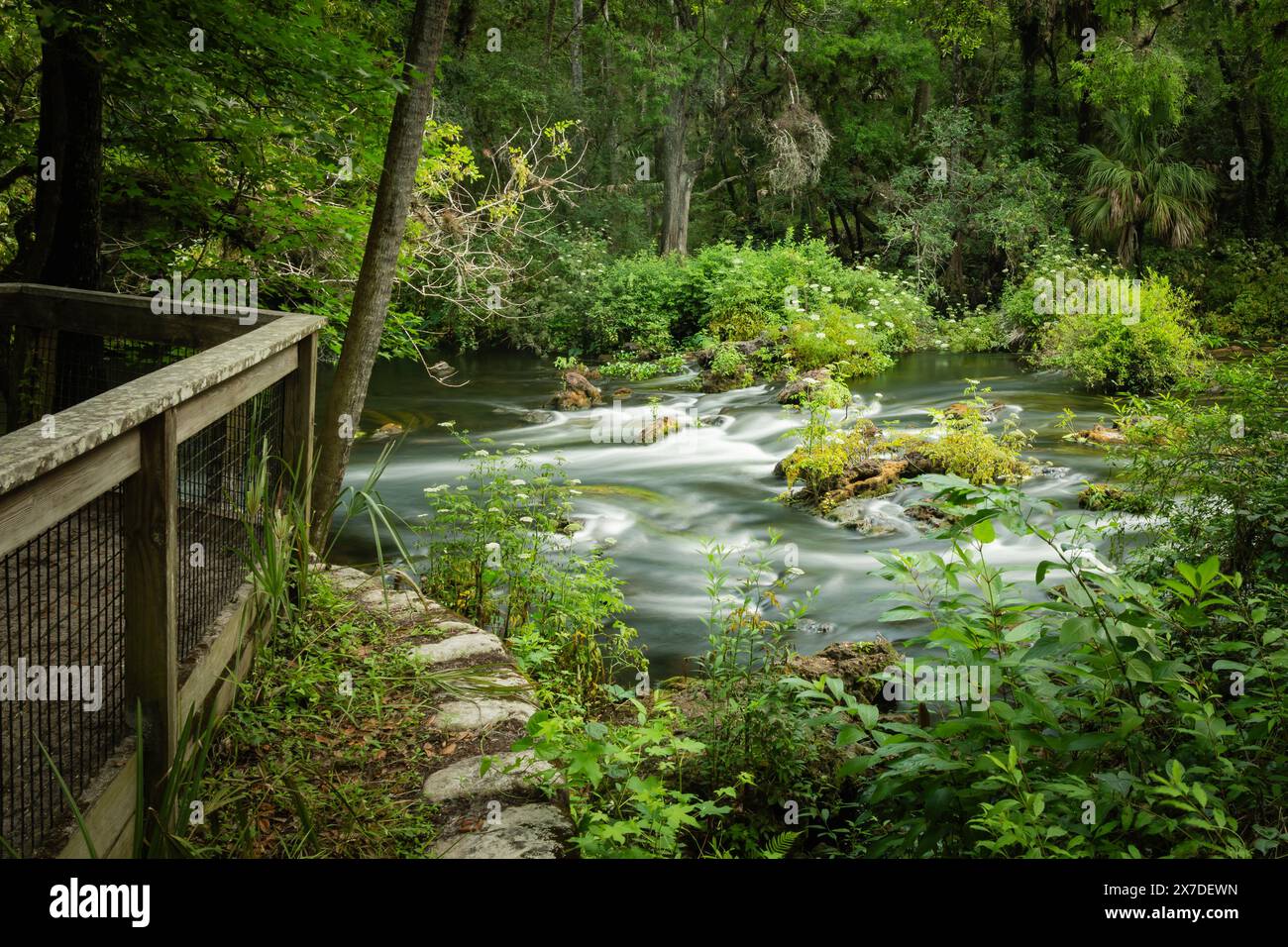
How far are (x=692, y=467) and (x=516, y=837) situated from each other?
924 centimetres

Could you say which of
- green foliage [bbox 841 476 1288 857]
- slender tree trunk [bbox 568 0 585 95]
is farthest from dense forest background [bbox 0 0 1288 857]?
slender tree trunk [bbox 568 0 585 95]

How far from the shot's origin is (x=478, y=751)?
12.8ft

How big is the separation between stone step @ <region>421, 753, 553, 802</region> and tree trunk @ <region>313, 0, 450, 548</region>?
2.48 meters

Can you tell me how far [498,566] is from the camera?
657 centimetres

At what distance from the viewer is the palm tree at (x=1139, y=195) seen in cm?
2186

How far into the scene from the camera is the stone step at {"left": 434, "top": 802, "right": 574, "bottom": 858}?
126 inches

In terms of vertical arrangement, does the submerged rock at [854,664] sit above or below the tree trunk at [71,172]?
below

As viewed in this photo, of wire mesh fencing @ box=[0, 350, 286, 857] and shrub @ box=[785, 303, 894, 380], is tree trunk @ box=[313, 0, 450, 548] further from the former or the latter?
shrub @ box=[785, 303, 894, 380]

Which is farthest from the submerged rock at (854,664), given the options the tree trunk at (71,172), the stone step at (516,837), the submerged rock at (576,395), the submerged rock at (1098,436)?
the submerged rock at (576,395)

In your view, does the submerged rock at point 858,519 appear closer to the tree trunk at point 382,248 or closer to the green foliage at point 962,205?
the tree trunk at point 382,248

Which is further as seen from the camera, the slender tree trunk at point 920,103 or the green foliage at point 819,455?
the slender tree trunk at point 920,103

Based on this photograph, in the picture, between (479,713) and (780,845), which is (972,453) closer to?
(780,845)

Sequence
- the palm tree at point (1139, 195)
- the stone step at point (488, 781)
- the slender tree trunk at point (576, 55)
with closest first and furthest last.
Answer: the stone step at point (488, 781), the palm tree at point (1139, 195), the slender tree trunk at point (576, 55)

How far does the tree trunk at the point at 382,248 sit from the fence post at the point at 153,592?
288cm
